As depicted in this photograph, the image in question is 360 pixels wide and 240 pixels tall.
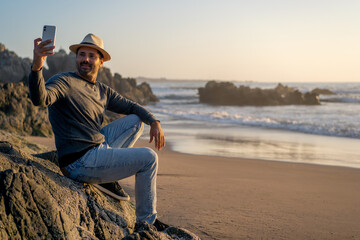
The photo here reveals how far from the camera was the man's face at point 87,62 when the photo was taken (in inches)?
140

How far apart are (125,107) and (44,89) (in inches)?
51.5

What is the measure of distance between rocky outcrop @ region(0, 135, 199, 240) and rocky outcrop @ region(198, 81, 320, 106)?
36.8 meters

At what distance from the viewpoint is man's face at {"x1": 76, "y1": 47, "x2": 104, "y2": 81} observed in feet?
11.6

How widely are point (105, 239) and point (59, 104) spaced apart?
1.23 meters

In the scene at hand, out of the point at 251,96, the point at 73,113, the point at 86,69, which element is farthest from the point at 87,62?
the point at 251,96

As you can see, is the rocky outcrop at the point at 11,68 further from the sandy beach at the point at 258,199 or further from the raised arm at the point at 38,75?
the raised arm at the point at 38,75

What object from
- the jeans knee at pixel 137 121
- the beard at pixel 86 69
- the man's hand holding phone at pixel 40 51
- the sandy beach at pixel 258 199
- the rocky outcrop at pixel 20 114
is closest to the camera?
the man's hand holding phone at pixel 40 51

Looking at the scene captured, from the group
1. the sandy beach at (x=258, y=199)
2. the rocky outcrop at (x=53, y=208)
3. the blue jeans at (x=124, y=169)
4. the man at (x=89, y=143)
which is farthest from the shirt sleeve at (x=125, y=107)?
the sandy beach at (x=258, y=199)

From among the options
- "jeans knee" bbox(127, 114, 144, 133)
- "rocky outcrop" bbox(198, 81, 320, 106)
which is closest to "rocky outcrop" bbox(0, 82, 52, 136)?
"jeans knee" bbox(127, 114, 144, 133)

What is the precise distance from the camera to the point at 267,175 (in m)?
7.59

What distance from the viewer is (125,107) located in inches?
161

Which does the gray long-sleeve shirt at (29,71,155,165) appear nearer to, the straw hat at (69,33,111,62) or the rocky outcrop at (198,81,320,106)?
the straw hat at (69,33,111,62)

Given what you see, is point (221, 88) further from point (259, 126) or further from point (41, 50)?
point (41, 50)

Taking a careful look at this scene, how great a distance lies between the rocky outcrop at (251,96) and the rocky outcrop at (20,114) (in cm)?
3088
